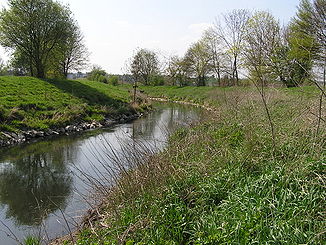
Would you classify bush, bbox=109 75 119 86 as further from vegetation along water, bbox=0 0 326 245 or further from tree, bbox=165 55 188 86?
vegetation along water, bbox=0 0 326 245

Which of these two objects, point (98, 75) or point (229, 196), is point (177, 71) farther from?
point (229, 196)

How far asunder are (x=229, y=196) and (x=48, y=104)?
16.3 m

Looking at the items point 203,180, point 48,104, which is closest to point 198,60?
point 48,104

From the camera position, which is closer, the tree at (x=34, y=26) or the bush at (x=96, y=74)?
the tree at (x=34, y=26)

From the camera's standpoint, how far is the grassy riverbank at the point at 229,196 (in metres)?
3.20

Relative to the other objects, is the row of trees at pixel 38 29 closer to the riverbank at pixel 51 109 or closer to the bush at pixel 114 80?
the riverbank at pixel 51 109

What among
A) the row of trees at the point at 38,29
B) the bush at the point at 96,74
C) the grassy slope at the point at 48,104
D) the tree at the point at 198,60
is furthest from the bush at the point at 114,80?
the grassy slope at the point at 48,104

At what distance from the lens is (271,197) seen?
3668 mm

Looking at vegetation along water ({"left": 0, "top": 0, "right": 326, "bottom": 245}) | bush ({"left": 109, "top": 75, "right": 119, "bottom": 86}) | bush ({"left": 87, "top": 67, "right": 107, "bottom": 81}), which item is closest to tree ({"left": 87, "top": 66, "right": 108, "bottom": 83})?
bush ({"left": 87, "top": 67, "right": 107, "bottom": 81})

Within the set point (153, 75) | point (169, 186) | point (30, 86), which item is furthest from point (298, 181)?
point (153, 75)

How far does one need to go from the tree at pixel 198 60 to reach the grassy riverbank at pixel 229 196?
4003 cm

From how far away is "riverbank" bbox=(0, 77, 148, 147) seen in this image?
14.1 m

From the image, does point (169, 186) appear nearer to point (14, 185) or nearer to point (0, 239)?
point (0, 239)

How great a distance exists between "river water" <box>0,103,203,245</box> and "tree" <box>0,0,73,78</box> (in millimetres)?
14521
